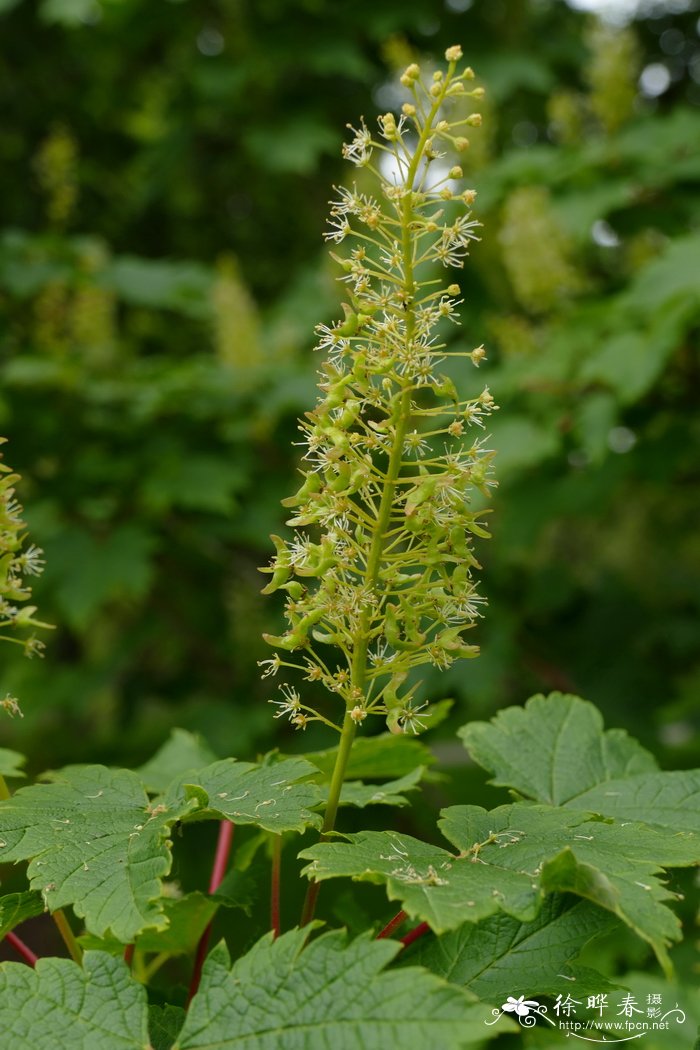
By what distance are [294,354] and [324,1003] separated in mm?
4566

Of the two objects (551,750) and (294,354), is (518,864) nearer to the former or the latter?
(551,750)

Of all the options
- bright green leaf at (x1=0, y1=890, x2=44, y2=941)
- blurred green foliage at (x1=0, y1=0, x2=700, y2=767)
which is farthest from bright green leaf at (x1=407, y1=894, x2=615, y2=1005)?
blurred green foliage at (x1=0, y1=0, x2=700, y2=767)

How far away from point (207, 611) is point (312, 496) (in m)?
4.38

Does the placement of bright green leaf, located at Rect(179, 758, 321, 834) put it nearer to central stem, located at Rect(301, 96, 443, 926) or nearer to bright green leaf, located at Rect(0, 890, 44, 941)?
central stem, located at Rect(301, 96, 443, 926)

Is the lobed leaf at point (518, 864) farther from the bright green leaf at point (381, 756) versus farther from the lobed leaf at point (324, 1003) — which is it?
the bright green leaf at point (381, 756)

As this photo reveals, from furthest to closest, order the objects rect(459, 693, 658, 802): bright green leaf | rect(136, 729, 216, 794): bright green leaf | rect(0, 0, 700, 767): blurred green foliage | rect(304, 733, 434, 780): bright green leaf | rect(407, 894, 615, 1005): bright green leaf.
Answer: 1. rect(0, 0, 700, 767): blurred green foliage
2. rect(136, 729, 216, 794): bright green leaf
3. rect(304, 733, 434, 780): bright green leaf
4. rect(459, 693, 658, 802): bright green leaf
5. rect(407, 894, 615, 1005): bright green leaf

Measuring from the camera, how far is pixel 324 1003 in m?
1.13

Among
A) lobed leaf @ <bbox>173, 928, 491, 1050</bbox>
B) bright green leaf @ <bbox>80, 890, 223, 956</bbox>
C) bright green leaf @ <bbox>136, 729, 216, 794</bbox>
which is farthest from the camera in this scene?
bright green leaf @ <bbox>136, 729, 216, 794</bbox>

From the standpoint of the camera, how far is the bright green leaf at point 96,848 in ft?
3.95

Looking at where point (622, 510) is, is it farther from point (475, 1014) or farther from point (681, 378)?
point (475, 1014)

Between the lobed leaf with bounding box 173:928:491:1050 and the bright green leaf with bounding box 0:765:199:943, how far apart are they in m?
0.12

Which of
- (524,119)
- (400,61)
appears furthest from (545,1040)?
(524,119)

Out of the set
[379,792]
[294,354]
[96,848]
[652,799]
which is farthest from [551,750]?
[294,354]

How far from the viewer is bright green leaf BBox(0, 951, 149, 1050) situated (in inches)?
45.7
